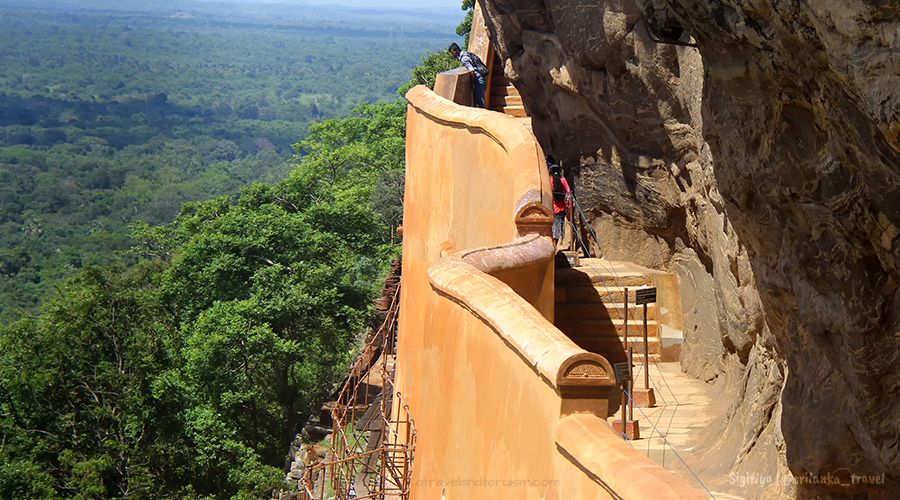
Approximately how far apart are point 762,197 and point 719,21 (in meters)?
1.42

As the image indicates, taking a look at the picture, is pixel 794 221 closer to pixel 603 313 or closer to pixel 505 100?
pixel 603 313

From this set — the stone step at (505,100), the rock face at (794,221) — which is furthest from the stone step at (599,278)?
the stone step at (505,100)

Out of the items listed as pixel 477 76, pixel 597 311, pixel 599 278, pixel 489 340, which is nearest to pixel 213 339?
pixel 477 76

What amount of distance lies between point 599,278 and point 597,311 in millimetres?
529

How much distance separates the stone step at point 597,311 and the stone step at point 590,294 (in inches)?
2.6

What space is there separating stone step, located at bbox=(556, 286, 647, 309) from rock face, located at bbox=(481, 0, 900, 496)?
2.72 feet

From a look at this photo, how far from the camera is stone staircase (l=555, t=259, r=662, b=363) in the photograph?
1480 centimetres

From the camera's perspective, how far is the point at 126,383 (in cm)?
3053

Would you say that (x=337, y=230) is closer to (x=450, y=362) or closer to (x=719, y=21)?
(x=450, y=362)

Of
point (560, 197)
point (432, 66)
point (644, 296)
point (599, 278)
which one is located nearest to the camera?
point (644, 296)

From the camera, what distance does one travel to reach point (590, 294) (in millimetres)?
15227

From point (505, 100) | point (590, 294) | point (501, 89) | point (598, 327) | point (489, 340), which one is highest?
point (489, 340)

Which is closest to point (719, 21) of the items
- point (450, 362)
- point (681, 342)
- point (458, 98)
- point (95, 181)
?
point (450, 362)

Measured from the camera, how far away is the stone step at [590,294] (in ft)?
49.6
